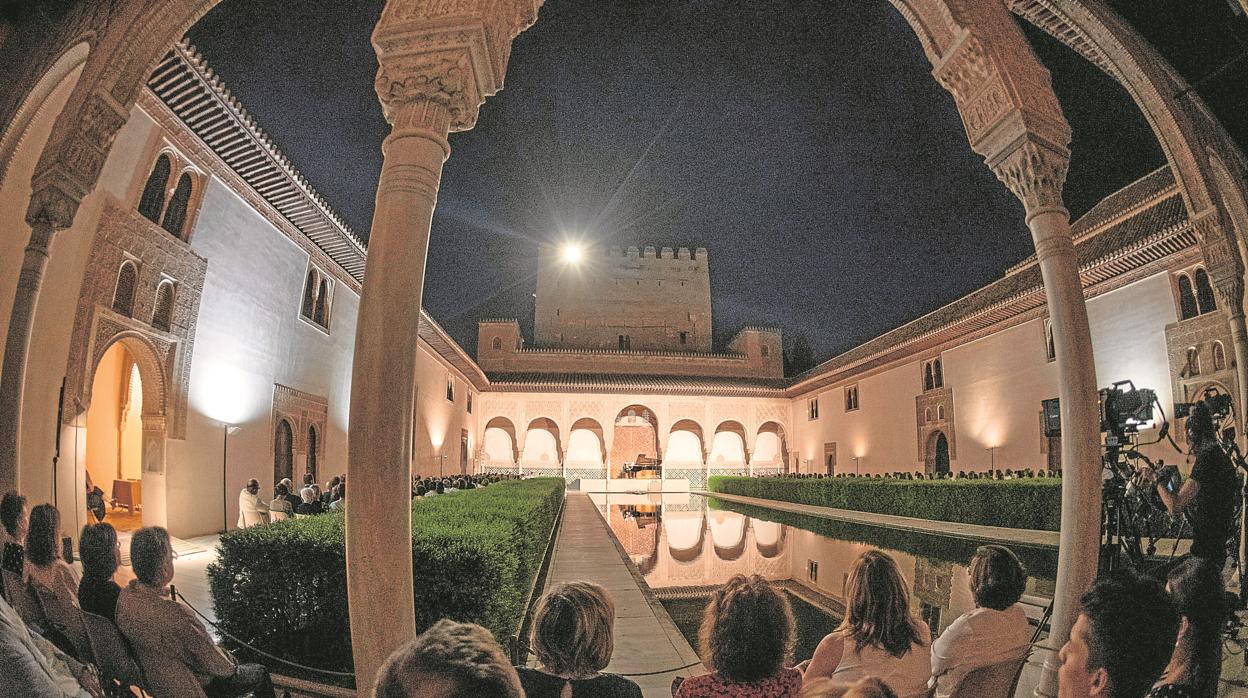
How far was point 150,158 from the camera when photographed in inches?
343

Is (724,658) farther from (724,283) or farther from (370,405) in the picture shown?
(724,283)

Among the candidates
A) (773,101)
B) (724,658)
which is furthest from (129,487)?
(773,101)

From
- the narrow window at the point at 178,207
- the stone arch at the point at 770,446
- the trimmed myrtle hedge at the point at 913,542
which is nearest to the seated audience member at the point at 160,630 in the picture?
the trimmed myrtle hedge at the point at 913,542

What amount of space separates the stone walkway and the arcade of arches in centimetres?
190

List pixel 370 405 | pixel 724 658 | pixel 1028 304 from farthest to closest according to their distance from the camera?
pixel 1028 304 → pixel 370 405 → pixel 724 658

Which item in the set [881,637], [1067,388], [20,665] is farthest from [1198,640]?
[20,665]

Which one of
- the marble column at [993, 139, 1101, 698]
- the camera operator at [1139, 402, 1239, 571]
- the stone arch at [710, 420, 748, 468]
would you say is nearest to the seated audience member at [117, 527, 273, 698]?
the marble column at [993, 139, 1101, 698]

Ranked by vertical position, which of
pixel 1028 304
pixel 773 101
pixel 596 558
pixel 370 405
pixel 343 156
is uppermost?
pixel 773 101

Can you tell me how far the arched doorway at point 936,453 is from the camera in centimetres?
2016

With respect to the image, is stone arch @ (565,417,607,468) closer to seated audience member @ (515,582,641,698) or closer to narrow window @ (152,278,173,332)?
narrow window @ (152,278,173,332)

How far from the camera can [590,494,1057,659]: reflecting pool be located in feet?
19.7

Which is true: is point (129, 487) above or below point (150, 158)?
below

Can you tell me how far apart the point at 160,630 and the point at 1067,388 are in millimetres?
4416

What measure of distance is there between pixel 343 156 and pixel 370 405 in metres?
13.2
